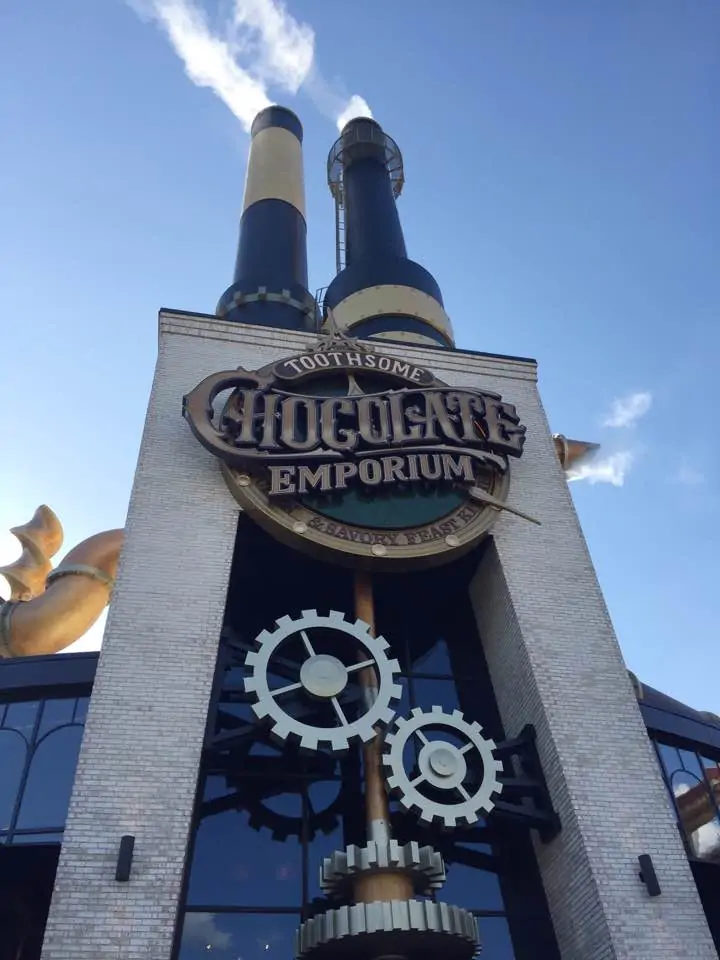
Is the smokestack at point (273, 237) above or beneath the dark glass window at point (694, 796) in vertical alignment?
above

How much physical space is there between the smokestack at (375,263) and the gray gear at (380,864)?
A: 12591 millimetres

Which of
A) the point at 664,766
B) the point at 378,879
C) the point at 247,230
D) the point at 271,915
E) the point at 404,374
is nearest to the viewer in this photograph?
the point at 378,879

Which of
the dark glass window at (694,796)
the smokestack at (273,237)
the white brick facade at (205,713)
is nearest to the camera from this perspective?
the white brick facade at (205,713)

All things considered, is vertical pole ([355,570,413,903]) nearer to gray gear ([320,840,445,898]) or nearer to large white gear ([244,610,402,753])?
gray gear ([320,840,445,898])

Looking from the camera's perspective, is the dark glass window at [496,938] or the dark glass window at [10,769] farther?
the dark glass window at [10,769]

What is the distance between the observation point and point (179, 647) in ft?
41.6

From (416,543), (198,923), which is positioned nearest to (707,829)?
(416,543)

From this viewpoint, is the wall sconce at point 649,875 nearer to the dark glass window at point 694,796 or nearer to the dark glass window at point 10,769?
the dark glass window at point 694,796

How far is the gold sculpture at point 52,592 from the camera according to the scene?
57.1ft

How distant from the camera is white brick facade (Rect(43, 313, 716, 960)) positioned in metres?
10.4

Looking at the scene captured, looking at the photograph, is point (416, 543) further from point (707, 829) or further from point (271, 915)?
point (707, 829)

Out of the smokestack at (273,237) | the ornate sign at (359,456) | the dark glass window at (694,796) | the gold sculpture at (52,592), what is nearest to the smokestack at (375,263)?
the smokestack at (273,237)

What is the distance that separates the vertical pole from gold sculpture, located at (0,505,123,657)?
690 cm

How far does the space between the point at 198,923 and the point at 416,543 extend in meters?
7.02
